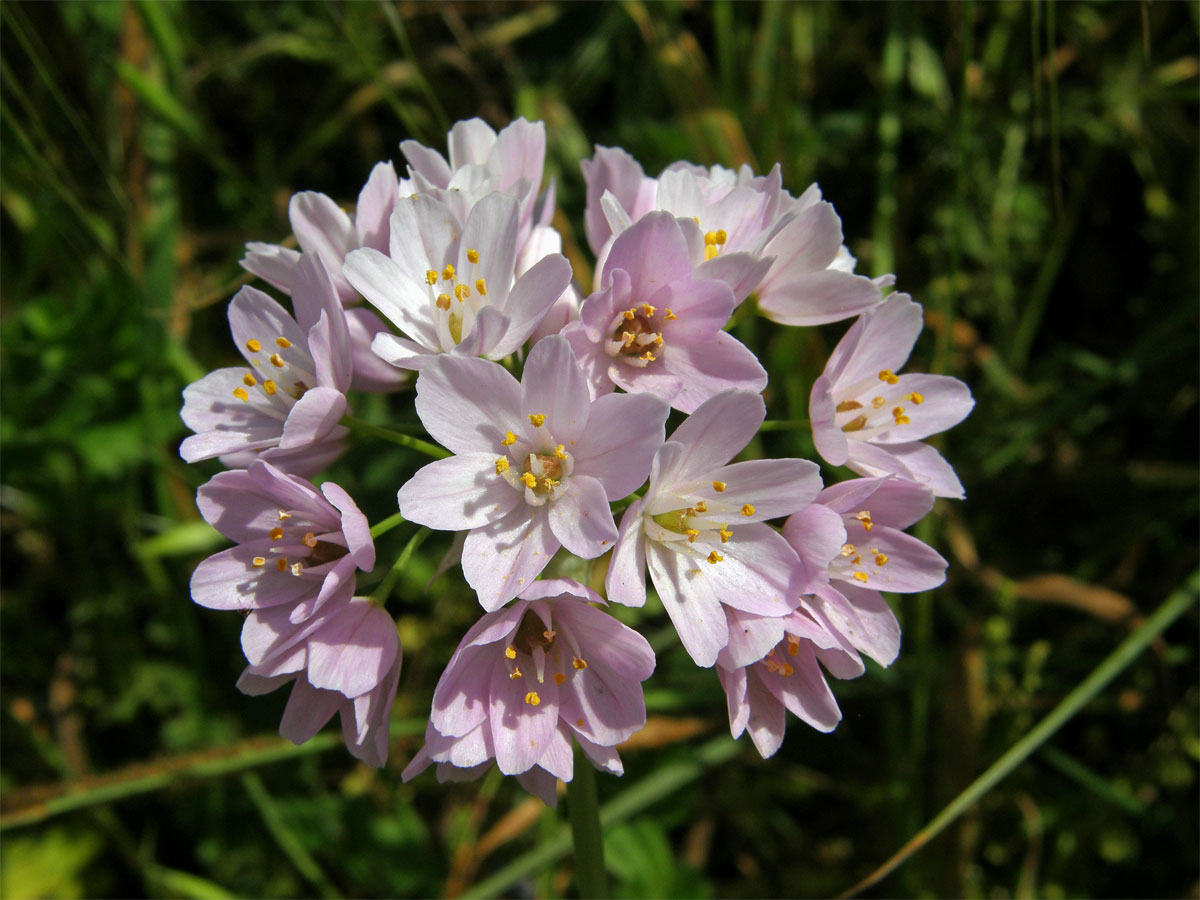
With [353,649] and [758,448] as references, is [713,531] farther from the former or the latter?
[758,448]

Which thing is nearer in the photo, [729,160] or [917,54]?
[729,160]

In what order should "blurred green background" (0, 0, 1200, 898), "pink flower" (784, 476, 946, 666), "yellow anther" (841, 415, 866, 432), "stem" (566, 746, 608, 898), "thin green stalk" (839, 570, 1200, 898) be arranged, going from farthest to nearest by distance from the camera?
1. "blurred green background" (0, 0, 1200, 898)
2. "thin green stalk" (839, 570, 1200, 898)
3. "yellow anther" (841, 415, 866, 432)
4. "stem" (566, 746, 608, 898)
5. "pink flower" (784, 476, 946, 666)

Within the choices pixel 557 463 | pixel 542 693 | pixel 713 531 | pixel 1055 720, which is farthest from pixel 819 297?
pixel 1055 720

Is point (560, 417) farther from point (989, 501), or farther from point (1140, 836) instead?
point (1140, 836)

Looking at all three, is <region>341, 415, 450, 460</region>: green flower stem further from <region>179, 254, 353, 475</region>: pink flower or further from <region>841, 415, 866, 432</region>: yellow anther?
<region>841, 415, 866, 432</region>: yellow anther

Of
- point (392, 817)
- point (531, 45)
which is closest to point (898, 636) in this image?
point (392, 817)

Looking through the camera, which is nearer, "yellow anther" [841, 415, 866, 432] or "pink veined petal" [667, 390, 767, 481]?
"pink veined petal" [667, 390, 767, 481]

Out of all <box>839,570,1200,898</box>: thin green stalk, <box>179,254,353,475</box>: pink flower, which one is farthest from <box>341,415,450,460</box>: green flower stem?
<box>839,570,1200,898</box>: thin green stalk
